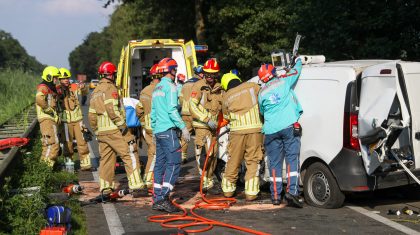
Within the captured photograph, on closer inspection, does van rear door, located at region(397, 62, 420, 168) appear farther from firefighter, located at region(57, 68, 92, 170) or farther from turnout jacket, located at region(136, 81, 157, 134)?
firefighter, located at region(57, 68, 92, 170)

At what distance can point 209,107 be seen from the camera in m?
9.53

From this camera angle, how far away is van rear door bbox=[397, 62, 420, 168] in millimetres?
6812

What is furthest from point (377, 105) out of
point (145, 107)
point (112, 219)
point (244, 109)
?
point (145, 107)

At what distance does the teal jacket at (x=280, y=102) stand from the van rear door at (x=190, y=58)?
6624mm

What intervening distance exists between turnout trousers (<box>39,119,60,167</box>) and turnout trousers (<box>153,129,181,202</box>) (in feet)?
10.8

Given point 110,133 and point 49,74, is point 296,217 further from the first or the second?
point 49,74

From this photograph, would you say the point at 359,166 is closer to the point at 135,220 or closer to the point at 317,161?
the point at 317,161

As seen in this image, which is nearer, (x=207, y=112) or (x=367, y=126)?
(x=367, y=126)

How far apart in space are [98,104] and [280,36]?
18336 mm

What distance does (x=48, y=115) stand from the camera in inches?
417

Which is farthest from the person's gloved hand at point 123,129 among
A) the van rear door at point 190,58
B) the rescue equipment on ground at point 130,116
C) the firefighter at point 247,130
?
the van rear door at point 190,58

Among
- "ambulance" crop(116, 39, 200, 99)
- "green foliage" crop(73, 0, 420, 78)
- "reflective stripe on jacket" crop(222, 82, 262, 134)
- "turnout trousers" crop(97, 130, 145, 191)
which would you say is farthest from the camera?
"ambulance" crop(116, 39, 200, 99)

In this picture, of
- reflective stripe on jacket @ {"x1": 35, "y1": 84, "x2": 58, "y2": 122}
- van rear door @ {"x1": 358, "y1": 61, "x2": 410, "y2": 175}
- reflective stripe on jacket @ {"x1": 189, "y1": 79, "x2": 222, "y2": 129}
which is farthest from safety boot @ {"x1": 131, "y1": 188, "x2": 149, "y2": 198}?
van rear door @ {"x1": 358, "y1": 61, "x2": 410, "y2": 175}

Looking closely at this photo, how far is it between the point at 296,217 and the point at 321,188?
0.57 m
